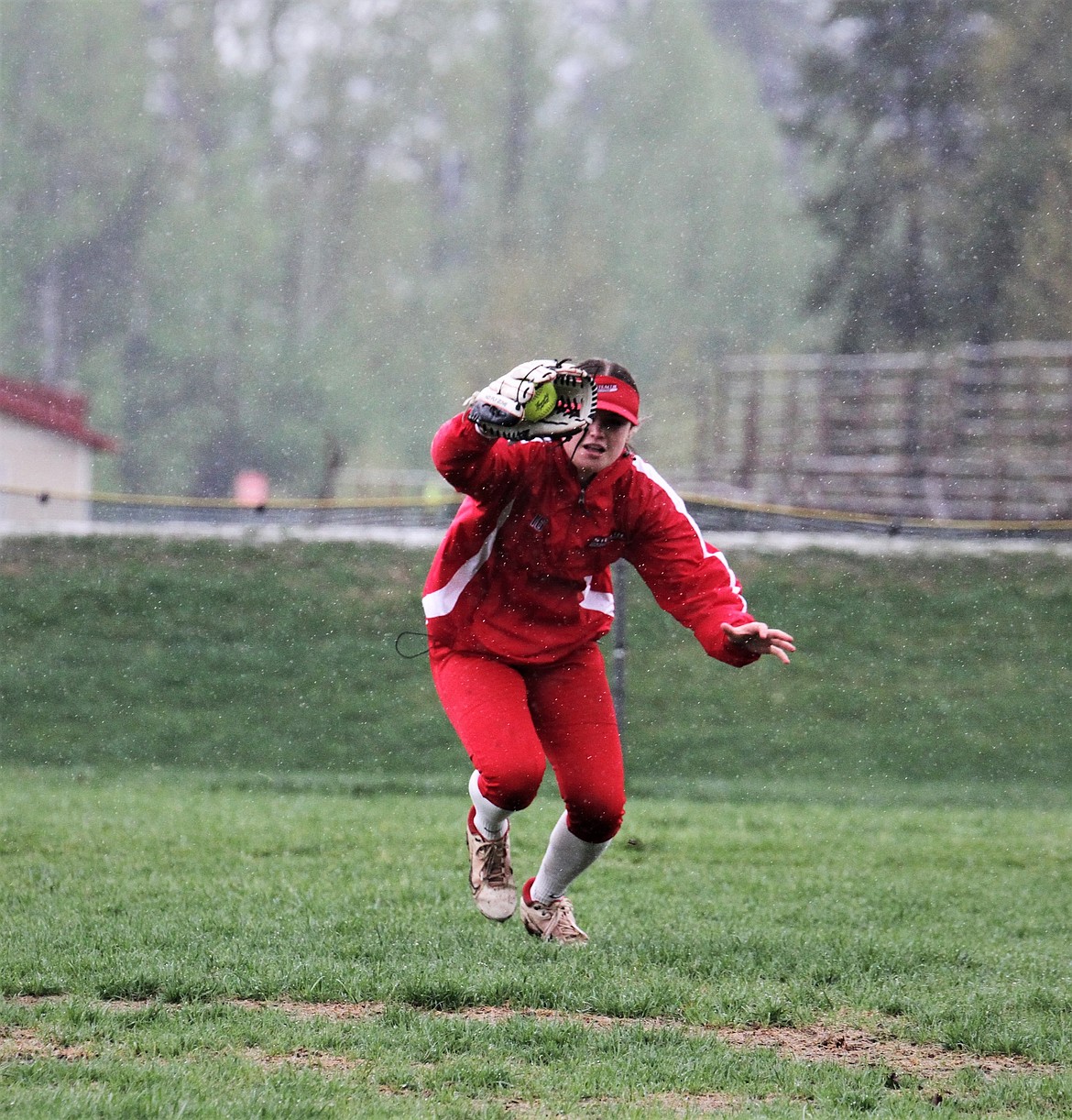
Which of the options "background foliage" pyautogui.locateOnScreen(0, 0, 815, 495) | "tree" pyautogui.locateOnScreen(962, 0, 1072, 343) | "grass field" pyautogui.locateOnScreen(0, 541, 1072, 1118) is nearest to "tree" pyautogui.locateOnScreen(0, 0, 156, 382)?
"background foliage" pyautogui.locateOnScreen(0, 0, 815, 495)

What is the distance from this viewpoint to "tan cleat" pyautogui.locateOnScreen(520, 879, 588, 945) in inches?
224

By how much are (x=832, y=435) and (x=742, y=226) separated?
26.2 m

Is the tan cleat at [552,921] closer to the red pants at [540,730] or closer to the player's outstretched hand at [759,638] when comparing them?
the red pants at [540,730]

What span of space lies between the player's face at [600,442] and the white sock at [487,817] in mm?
1205

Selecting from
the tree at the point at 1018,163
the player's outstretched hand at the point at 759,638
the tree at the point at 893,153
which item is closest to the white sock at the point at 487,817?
the player's outstretched hand at the point at 759,638

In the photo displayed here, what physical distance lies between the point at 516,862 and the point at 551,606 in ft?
8.93

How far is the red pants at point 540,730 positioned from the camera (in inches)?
206

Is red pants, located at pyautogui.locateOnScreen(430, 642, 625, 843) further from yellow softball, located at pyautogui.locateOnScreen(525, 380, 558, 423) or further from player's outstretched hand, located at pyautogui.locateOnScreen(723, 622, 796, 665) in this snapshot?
yellow softball, located at pyautogui.locateOnScreen(525, 380, 558, 423)

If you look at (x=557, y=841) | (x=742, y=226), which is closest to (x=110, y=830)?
(x=557, y=841)

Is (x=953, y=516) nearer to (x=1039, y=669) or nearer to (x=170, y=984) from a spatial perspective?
(x=1039, y=669)

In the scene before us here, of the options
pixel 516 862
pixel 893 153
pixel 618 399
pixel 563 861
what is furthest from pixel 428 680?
pixel 893 153

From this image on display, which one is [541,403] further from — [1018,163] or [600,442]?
[1018,163]

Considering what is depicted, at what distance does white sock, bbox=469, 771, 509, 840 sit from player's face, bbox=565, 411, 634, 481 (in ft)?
3.95

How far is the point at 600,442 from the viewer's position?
17.1 feet
